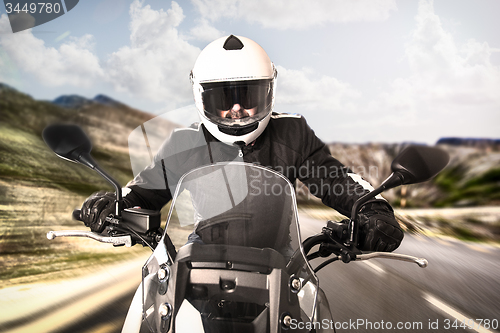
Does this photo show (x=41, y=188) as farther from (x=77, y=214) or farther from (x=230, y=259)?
(x=230, y=259)

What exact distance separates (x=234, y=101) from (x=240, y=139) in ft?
0.51

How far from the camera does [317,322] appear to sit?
775 mm

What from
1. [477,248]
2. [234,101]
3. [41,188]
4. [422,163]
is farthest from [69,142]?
[41,188]

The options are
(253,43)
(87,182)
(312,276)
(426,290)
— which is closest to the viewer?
(312,276)

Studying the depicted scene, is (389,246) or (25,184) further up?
(389,246)

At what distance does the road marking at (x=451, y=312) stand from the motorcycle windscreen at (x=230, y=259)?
1578 mm

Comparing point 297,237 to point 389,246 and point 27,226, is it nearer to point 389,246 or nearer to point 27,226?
point 389,246

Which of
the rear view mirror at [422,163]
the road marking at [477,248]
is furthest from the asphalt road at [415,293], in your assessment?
the rear view mirror at [422,163]

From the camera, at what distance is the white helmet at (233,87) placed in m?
1.41

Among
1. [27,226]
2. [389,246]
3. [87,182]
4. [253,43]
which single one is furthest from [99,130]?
[389,246]

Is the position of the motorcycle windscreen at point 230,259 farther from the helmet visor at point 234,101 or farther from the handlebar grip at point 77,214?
the helmet visor at point 234,101

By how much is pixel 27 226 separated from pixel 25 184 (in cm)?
102

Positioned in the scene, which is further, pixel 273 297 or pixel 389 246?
pixel 389 246

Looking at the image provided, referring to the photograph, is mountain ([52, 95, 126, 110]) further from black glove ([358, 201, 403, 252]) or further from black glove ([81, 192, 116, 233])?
black glove ([358, 201, 403, 252])
